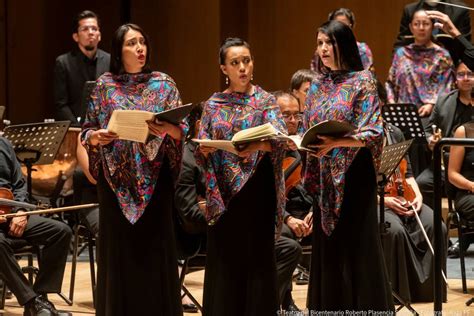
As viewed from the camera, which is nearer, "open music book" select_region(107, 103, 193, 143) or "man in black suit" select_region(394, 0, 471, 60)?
"open music book" select_region(107, 103, 193, 143)

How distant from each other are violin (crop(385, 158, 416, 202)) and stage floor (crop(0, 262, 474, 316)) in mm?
663

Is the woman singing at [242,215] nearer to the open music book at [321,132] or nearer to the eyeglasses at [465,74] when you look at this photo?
the open music book at [321,132]

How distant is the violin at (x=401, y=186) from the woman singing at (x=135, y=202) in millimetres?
1872

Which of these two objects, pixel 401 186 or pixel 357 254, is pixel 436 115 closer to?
pixel 401 186

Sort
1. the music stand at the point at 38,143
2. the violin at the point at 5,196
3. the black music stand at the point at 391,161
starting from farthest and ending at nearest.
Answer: the music stand at the point at 38,143 < the violin at the point at 5,196 < the black music stand at the point at 391,161

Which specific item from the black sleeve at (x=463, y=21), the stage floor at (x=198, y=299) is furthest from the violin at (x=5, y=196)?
the black sleeve at (x=463, y=21)

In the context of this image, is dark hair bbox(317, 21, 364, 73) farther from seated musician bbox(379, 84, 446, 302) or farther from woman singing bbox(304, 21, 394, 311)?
seated musician bbox(379, 84, 446, 302)

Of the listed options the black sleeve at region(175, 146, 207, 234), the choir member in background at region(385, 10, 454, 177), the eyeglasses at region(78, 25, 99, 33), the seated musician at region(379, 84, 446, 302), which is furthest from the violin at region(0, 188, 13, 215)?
the choir member in background at region(385, 10, 454, 177)

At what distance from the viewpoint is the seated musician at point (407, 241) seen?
568 centimetres

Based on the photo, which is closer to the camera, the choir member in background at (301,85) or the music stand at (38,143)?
the music stand at (38,143)

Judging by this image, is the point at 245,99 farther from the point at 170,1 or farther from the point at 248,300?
the point at 170,1

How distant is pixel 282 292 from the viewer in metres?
5.05

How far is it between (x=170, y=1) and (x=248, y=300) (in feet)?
21.6

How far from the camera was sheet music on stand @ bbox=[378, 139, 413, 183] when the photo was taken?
510 cm
